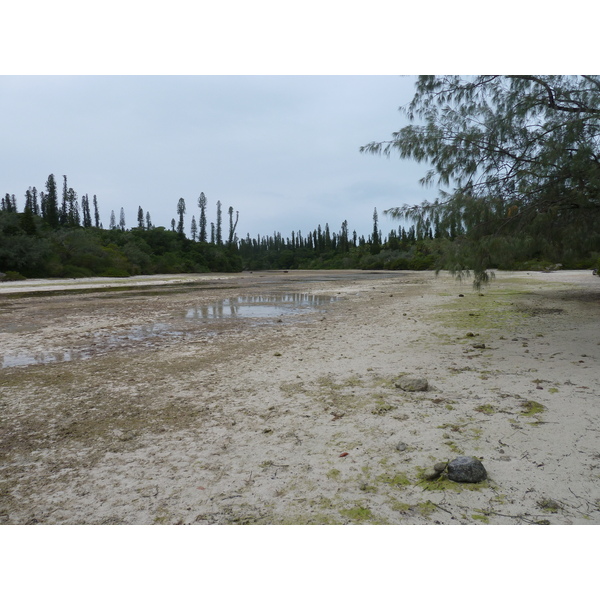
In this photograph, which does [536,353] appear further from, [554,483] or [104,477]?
[104,477]

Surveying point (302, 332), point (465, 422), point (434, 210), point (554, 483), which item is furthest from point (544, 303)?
point (554, 483)

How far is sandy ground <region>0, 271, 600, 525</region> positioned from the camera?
83.5 inches

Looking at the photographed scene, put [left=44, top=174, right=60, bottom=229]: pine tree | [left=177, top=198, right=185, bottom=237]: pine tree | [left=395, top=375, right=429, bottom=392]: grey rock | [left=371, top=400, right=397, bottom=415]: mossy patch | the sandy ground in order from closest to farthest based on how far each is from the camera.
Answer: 1. the sandy ground
2. [left=371, top=400, right=397, bottom=415]: mossy patch
3. [left=395, top=375, right=429, bottom=392]: grey rock
4. [left=44, top=174, right=60, bottom=229]: pine tree
5. [left=177, top=198, right=185, bottom=237]: pine tree

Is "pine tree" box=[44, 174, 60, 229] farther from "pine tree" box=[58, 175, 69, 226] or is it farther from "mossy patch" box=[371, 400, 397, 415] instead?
"mossy patch" box=[371, 400, 397, 415]

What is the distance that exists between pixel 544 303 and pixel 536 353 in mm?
7197

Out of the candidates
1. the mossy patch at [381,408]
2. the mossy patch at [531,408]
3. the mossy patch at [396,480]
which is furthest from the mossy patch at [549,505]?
the mossy patch at [381,408]

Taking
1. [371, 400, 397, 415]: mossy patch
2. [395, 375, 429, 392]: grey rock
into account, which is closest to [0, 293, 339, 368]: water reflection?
[395, 375, 429, 392]: grey rock

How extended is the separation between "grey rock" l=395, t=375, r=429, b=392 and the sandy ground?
9cm

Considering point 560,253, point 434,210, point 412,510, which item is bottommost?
point 412,510

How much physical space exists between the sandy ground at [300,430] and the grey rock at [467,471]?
2.2 inches

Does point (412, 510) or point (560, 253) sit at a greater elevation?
point (560, 253)

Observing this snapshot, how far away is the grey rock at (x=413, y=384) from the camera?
13.0 ft

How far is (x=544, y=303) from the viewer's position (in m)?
11.3

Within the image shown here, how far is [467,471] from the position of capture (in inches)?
90.7
